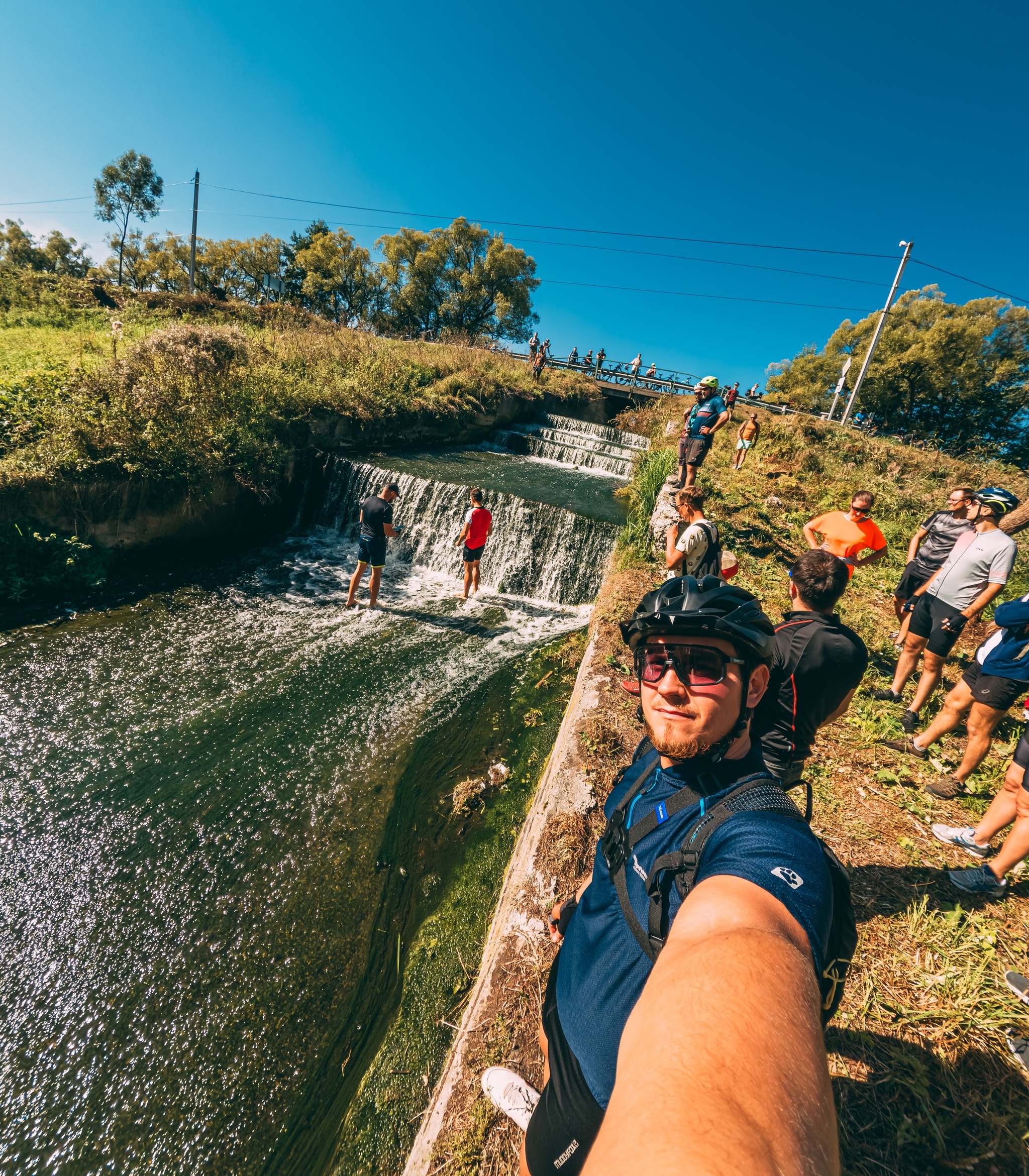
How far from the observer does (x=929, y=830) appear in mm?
3311

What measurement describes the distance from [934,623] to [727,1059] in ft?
17.0

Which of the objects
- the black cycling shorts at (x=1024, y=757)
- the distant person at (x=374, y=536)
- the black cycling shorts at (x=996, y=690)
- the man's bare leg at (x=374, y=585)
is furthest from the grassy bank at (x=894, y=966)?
the man's bare leg at (x=374, y=585)

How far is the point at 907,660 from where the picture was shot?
4727 mm

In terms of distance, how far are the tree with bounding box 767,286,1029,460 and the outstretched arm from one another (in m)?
33.6

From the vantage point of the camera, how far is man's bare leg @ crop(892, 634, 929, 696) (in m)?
4.64

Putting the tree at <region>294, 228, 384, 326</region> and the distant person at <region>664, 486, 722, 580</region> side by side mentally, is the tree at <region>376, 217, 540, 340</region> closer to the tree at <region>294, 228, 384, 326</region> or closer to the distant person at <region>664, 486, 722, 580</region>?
the tree at <region>294, 228, 384, 326</region>

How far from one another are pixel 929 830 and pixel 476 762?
156 inches

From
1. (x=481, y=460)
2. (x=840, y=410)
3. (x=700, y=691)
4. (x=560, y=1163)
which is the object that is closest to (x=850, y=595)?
(x=700, y=691)

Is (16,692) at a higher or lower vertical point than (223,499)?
lower

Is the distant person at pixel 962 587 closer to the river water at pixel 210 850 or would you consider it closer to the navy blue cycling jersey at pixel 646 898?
the navy blue cycling jersey at pixel 646 898

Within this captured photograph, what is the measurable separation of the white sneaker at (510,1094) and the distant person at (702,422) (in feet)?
24.2

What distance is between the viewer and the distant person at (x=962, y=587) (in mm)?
3924

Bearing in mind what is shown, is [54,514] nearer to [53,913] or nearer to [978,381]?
[53,913]

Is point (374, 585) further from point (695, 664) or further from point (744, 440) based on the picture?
point (744, 440)
